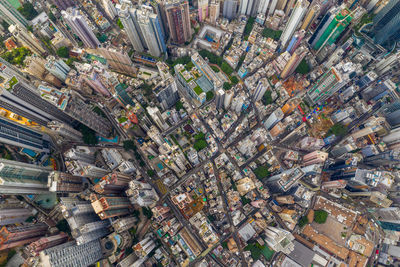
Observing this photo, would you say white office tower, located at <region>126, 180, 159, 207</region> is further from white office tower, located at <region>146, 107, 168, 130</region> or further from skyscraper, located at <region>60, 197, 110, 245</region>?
white office tower, located at <region>146, 107, 168, 130</region>

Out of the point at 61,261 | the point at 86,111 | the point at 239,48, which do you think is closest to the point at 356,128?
the point at 239,48

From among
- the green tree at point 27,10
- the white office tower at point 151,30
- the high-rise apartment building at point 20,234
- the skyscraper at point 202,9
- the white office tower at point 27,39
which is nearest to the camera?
the high-rise apartment building at point 20,234

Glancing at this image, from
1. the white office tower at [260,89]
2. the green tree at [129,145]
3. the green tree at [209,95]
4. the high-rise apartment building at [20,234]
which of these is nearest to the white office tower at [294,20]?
the white office tower at [260,89]

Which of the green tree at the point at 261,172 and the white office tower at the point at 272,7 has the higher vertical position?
the white office tower at the point at 272,7

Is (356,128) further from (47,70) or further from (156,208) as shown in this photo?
(47,70)

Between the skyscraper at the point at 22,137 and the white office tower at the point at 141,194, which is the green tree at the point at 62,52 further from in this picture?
the white office tower at the point at 141,194

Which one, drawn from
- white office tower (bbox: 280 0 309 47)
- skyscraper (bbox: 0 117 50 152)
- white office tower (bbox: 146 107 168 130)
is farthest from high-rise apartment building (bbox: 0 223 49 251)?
white office tower (bbox: 280 0 309 47)

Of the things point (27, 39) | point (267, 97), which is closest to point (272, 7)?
point (267, 97)

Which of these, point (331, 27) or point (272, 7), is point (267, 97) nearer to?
point (331, 27)
